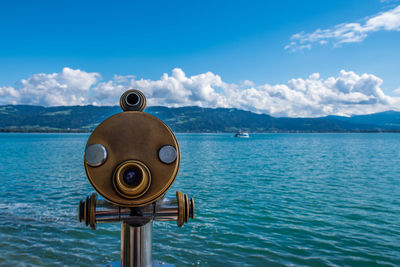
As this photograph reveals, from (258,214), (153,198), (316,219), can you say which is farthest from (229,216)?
(153,198)

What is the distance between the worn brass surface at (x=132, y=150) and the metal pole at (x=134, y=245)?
20 centimetres

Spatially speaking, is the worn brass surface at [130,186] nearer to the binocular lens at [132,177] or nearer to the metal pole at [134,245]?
the binocular lens at [132,177]

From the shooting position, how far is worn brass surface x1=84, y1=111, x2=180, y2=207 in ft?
4.91

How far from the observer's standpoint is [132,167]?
1.47m

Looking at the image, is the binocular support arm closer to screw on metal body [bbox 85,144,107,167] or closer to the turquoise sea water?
screw on metal body [bbox 85,144,107,167]

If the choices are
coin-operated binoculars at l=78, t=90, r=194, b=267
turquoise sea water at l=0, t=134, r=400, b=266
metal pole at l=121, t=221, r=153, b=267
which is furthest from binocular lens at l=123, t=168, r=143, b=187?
turquoise sea water at l=0, t=134, r=400, b=266

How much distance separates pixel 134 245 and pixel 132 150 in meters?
0.54

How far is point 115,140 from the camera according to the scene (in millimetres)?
1512

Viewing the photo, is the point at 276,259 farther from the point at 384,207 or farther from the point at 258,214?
the point at 384,207

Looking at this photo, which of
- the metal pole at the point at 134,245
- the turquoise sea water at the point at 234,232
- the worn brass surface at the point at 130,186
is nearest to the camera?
the worn brass surface at the point at 130,186

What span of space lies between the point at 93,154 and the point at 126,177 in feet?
0.67

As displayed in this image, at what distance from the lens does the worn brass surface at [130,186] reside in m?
1.44

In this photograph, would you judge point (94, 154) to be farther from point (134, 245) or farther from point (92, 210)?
point (134, 245)

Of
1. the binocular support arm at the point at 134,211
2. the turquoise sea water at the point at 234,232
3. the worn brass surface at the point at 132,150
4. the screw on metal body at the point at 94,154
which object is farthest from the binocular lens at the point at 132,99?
the turquoise sea water at the point at 234,232
